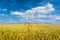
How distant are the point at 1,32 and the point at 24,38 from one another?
112cm

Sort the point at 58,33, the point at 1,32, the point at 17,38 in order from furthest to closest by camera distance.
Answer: the point at 58,33
the point at 1,32
the point at 17,38

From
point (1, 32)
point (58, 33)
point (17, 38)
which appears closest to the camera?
point (17, 38)

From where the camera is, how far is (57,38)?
22.6ft

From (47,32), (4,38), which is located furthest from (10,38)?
(47,32)

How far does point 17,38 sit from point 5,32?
811 millimetres

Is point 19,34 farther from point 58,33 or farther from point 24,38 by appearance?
point 58,33

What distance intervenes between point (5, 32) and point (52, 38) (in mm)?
2134

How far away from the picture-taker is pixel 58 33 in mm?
7332

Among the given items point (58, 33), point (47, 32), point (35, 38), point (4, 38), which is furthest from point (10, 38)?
point (58, 33)

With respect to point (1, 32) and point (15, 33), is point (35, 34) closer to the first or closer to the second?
point (15, 33)

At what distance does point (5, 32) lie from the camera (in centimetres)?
691

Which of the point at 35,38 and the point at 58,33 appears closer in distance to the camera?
the point at 35,38

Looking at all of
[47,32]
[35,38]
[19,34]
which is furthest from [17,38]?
Result: [47,32]

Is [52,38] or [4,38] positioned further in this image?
[52,38]
